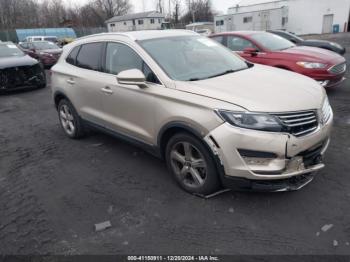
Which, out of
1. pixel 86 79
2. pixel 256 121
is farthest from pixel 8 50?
pixel 256 121

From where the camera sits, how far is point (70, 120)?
5.43m

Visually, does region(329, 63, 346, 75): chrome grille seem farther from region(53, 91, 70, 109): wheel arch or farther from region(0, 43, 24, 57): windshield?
region(0, 43, 24, 57): windshield

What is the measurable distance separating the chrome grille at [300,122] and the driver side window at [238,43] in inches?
208

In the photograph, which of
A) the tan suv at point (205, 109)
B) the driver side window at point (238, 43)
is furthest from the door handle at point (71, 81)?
the driver side window at point (238, 43)

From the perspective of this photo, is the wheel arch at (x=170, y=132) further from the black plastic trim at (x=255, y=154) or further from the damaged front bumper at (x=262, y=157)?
the black plastic trim at (x=255, y=154)

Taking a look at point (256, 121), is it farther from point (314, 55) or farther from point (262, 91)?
point (314, 55)

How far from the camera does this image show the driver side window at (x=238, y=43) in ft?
26.0

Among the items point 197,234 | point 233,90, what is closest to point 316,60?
point 233,90

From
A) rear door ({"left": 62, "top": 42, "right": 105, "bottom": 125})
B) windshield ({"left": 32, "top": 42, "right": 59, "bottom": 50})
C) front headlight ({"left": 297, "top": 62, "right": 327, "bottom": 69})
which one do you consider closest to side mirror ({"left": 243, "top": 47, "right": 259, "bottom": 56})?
front headlight ({"left": 297, "top": 62, "right": 327, "bottom": 69})

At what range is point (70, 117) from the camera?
17.7ft

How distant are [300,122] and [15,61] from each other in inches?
388

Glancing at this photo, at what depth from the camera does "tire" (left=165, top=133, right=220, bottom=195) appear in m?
3.11

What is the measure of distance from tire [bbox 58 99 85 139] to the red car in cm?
451

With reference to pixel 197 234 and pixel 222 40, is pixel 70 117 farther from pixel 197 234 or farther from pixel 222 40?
pixel 222 40
